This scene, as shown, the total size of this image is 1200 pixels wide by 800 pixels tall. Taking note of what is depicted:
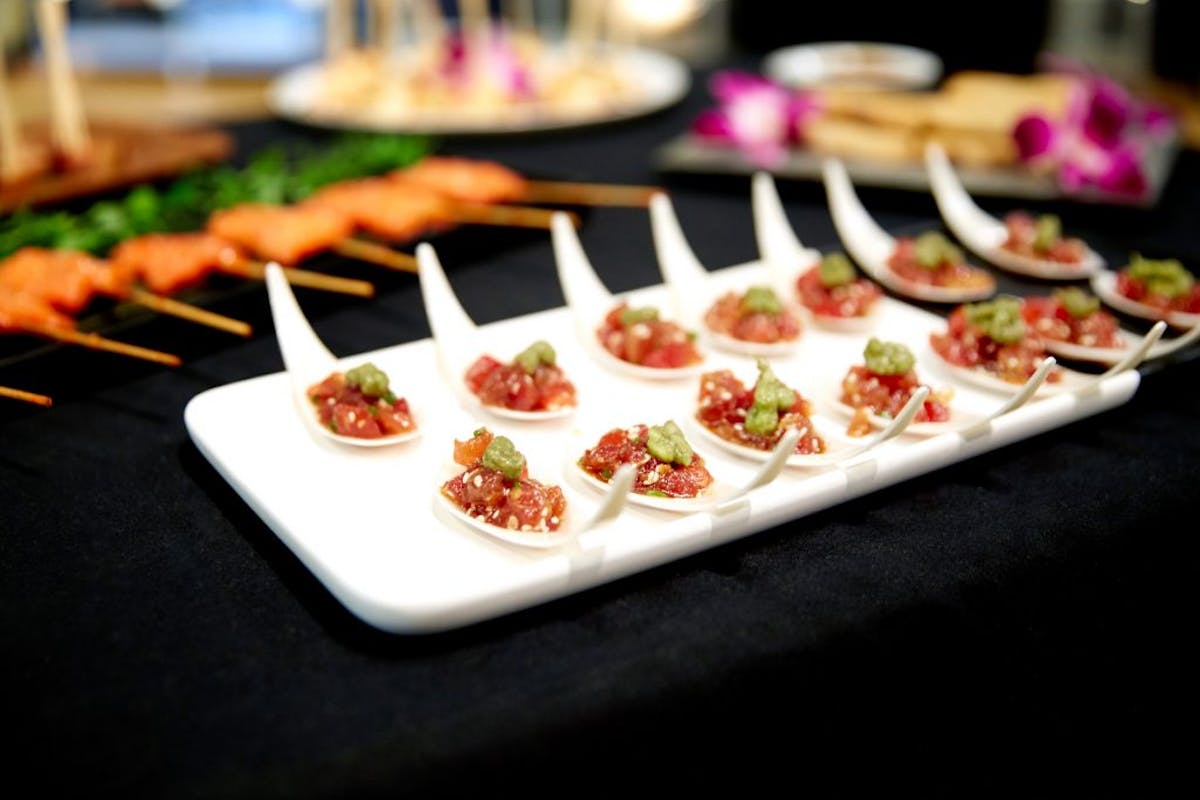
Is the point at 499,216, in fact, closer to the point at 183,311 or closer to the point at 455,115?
the point at 183,311

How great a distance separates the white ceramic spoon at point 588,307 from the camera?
2271mm

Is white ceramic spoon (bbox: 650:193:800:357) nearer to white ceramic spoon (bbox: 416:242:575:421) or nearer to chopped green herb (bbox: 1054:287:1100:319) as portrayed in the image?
white ceramic spoon (bbox: 416:242:575:421)

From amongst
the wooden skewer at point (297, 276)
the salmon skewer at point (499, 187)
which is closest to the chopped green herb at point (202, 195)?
the salmon skewer at point (499, 187)

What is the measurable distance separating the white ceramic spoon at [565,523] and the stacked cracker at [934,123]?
278 cm

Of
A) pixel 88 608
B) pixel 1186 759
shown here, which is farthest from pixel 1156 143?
pixel 88 608

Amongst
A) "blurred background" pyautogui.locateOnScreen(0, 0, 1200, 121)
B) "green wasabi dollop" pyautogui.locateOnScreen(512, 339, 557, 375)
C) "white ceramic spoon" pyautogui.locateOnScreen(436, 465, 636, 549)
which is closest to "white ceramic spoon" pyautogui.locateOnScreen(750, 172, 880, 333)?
"green wasabi dollop" pyautogui.locateOnScreen(512, 339, 557, 375)

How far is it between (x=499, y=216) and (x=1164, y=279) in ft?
6.31

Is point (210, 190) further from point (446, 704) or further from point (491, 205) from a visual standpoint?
point (446, 704)

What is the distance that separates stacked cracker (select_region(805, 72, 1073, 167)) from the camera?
385 cm

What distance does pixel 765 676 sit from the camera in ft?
4.95

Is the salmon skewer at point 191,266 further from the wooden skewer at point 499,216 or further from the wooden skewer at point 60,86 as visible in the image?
the wooden skewer at point 60,86

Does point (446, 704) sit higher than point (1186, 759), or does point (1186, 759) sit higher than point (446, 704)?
point (446, 704)

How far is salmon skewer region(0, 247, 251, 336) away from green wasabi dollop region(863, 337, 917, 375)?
1.42 meters

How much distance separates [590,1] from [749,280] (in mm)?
3131
